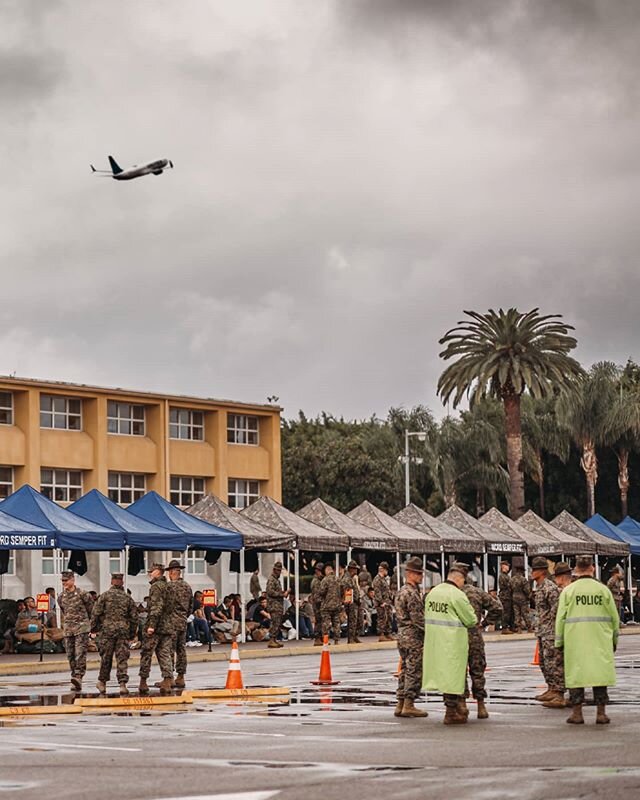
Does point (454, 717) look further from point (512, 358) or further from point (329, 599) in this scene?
point (512, 358)

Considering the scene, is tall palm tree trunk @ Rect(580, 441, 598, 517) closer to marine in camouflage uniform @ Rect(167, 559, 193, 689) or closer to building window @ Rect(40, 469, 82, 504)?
building window @ Rect(40, 469, 82, 504)

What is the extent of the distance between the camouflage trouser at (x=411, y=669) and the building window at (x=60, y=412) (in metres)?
46.0

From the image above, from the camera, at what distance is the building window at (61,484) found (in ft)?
205

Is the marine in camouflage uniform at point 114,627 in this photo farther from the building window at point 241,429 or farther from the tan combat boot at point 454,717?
the building window at point 241,429

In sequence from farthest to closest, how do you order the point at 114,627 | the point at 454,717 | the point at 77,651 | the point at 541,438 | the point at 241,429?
1. the point at 541,438
2. the point at 241,429
3. the point at 77,651
4. the point at 114,627
5. the point at 454,717

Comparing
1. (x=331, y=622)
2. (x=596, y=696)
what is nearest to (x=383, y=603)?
(x=331, y=622)

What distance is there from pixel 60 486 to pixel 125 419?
448 centimetres

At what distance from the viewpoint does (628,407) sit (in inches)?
3088

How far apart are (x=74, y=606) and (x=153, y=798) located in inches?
520

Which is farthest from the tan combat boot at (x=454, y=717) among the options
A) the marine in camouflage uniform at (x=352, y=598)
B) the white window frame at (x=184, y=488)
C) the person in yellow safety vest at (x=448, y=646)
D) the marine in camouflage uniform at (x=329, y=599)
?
the white window frame at (x=184, y=488)

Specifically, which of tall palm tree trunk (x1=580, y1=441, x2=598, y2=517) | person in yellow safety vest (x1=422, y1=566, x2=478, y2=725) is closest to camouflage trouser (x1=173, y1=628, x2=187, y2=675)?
person in yellow safety vest (x1=422, y1=566, x2=478, y2=725)

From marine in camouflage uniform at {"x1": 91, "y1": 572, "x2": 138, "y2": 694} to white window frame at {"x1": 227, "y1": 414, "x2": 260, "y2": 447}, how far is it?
47.7 m

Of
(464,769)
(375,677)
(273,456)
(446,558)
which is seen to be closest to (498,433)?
(273,456)

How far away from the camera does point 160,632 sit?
22234 millimetres
